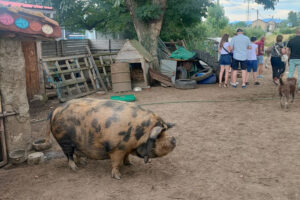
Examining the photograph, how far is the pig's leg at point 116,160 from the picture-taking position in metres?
3.94

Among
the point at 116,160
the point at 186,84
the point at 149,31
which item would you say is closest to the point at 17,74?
the point at 116,160

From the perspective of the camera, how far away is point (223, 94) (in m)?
9.74

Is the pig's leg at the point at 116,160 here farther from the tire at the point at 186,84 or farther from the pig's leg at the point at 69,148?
the tire at the point at 186,84

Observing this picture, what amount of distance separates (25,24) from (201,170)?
11.7ft

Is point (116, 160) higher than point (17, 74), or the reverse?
point (17, 74)

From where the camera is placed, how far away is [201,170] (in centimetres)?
427

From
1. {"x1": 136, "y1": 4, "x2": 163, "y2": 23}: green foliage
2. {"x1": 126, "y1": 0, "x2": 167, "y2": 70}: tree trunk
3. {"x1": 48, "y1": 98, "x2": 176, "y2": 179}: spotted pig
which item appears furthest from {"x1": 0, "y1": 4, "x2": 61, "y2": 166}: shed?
{"x1": 126, "y1": 0, "x2": 167, "y2": 70}: tree trunk

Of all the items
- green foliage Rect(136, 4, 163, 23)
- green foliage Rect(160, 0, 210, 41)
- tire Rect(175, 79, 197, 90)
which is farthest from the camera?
green foliage Rect(160, 0, 210, 41)

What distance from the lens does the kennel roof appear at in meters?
4.29

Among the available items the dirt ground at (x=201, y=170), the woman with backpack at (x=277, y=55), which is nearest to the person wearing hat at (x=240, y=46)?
the woman with backpack at (x=277, y=55)

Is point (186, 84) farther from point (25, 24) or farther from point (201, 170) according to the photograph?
point (25, 24)

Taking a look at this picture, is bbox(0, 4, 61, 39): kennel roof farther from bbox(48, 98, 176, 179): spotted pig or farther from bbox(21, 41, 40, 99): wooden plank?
bbox(21, 41, 40, 99): wooden plank

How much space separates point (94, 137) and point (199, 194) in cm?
156

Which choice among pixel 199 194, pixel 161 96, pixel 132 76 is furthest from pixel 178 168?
pixel 132 76
